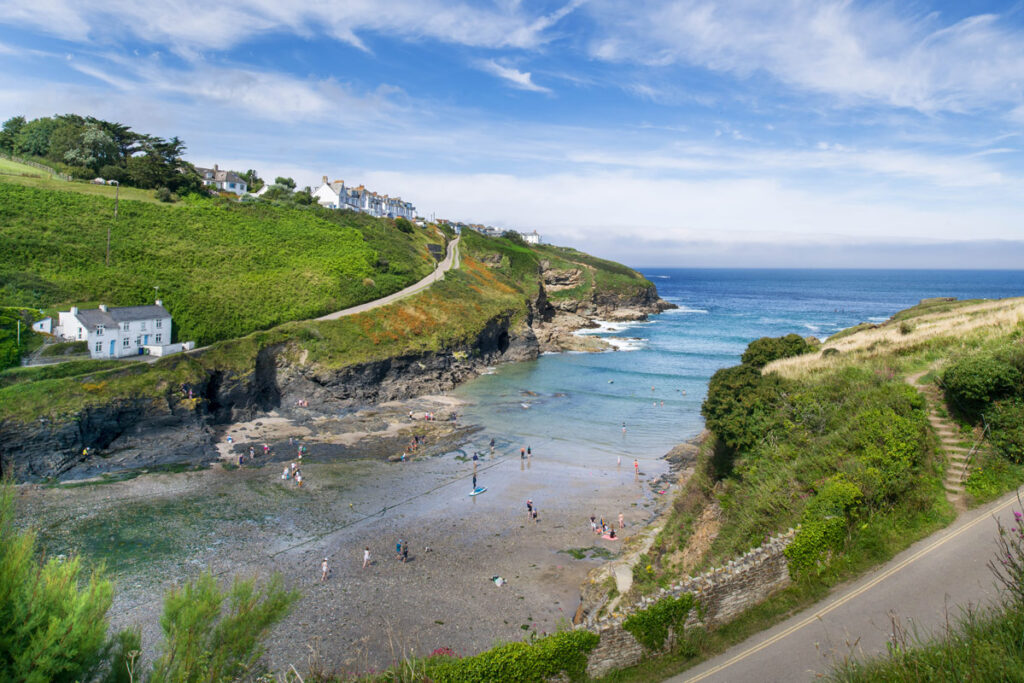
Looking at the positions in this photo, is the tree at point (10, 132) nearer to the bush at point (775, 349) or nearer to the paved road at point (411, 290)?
the paved road at point (411, 290)

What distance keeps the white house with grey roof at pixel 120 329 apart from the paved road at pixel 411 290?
15.1 m

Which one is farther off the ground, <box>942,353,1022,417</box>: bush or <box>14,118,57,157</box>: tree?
<box>14,118,57,157</box>: tree

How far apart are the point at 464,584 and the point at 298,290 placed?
49.3 m

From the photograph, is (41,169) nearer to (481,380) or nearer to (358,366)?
(358,366)

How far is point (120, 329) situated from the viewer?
4338 cm

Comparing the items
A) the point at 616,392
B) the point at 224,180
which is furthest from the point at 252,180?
the point at 616,392

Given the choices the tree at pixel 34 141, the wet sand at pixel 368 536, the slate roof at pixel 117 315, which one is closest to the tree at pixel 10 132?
the tree at pixel 34 141

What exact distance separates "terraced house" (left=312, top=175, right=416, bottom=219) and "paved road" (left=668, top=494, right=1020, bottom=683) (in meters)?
107

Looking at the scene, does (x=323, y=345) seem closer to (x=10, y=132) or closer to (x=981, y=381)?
(x=981, y=381)

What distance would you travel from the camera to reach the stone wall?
1248cm

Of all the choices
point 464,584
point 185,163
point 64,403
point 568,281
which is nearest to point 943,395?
point 464,584

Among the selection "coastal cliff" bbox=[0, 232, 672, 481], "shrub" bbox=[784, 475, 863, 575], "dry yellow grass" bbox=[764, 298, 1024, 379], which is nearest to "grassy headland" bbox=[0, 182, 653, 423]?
"coastal cliff" bbox=[0, 232, 672, 481]

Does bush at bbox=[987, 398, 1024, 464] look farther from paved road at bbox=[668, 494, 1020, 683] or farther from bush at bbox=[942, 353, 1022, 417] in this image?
paved road at bbox=[668, 494, 1020, 683]

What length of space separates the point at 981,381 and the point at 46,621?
26.0 meters
